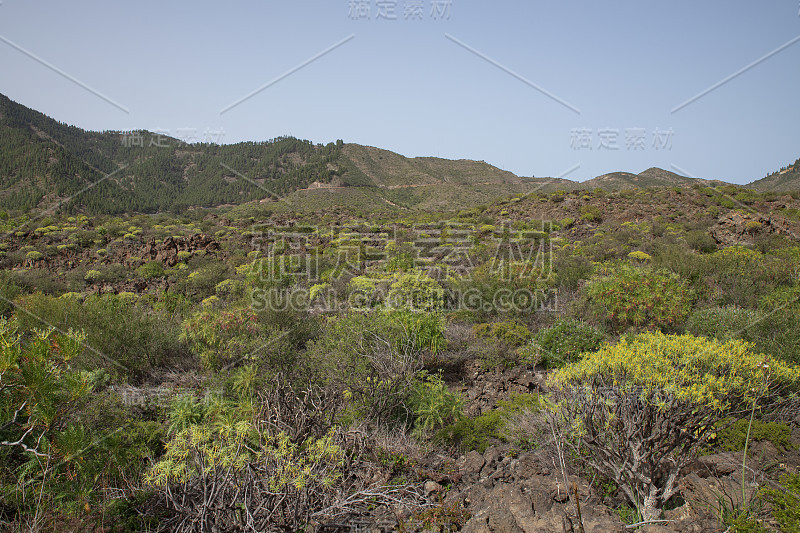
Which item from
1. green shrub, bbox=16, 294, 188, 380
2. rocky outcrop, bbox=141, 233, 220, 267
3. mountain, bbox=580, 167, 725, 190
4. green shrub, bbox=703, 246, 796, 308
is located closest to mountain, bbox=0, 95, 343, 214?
rocky outcrop, bbox=141, 233, 220, 267

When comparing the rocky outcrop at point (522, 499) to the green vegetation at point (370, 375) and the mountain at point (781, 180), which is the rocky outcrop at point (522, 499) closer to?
the green vegetation at point (370, 375)

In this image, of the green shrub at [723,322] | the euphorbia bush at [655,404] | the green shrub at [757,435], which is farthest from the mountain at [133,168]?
the green shrub at [757,435]

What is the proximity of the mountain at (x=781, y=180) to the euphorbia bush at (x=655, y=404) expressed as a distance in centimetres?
5656

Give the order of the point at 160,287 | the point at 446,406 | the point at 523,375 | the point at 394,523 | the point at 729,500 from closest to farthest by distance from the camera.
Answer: the point at 729,500, the point at 394,523, the point at 446,406, the point at 523,375, the point at 160,287

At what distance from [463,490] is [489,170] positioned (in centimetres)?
9055

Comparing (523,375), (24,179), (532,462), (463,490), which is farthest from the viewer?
(24,179)

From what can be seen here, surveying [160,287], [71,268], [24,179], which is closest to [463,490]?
[160,287]

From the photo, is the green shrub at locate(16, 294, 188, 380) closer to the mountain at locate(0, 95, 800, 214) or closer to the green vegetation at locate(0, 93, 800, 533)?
the green vegetation at locate(0, 93, 800, 533)

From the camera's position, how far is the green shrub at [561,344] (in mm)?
7082

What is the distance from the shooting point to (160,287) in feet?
43.4

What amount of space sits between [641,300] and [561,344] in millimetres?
2339

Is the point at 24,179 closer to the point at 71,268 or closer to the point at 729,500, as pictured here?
the point at 71,268

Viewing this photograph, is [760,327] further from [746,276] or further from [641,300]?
[746,276]

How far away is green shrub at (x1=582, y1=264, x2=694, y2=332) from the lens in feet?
26.1
